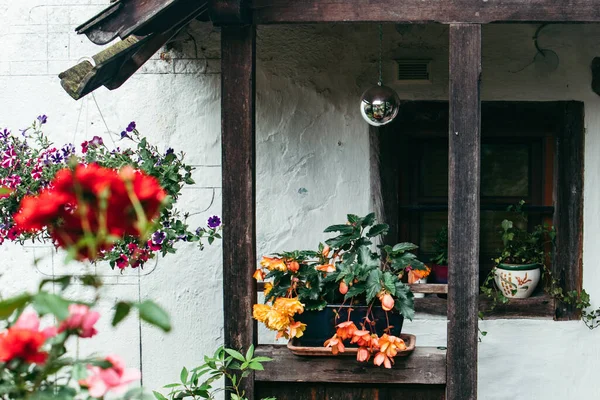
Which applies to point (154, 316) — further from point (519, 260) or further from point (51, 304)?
point (519, 260)

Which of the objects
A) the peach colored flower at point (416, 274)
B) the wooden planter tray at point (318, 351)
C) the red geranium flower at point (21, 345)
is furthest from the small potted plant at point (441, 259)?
the red geranium flower at point (21, 345)

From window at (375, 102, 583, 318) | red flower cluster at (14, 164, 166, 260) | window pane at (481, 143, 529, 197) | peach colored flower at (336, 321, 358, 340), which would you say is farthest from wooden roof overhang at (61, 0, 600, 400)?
red flower cluster at (14, 164, 166, 260)

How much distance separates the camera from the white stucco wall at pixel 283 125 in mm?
4074

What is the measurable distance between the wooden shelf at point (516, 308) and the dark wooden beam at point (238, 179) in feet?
4.78

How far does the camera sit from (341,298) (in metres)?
3.11

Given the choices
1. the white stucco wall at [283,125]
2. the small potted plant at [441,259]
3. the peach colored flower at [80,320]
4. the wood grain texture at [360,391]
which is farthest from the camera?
the small potted plant at [441,259]

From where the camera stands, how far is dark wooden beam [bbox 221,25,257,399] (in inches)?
119

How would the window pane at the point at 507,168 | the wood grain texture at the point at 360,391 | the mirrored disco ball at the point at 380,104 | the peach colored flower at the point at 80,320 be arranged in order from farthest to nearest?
the window pane at the point at 507,168, the mirrored disco ball at the point at 380,104, the wood grain texture at the point at 360,391, the peach colored flower at the point at 80,320

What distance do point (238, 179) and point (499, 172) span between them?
6.37ft

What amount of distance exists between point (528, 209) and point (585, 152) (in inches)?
17.8

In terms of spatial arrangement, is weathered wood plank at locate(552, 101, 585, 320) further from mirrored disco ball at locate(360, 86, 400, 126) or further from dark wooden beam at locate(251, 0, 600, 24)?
dark wooden beam at locate(251, 0, 600, 24)

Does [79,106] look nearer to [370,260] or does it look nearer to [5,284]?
[5,284]

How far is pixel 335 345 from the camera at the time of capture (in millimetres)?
2926

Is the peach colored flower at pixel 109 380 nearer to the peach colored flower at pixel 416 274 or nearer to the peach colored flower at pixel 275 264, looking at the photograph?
the peach colored flower at pixel 275 264
